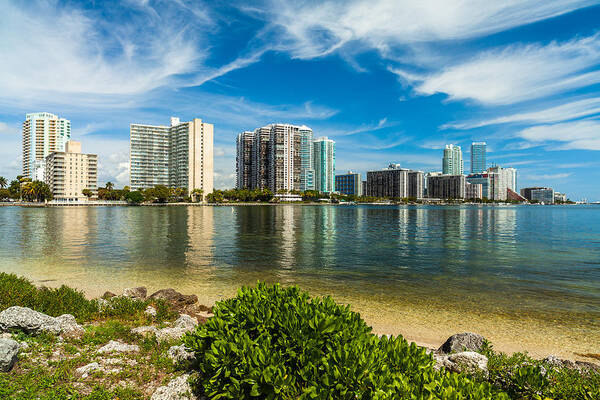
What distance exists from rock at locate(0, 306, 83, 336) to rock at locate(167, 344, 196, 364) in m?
3.77

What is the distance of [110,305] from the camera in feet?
48.6

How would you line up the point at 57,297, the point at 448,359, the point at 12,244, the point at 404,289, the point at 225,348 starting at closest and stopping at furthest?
the point at 225,348, the point at 448,359, the point at 57,297, the point at 404,289, the point at 12,244

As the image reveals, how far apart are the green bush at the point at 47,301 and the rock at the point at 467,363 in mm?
13180

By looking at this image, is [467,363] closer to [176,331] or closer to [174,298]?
[176,331]

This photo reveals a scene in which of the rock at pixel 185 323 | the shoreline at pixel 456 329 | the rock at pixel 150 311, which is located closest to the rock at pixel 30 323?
the rock at pixel 185 323

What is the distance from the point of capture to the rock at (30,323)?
32.6 feet

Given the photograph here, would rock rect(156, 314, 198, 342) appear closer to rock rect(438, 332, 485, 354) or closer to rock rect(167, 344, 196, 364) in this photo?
rock rect(167, 344, 196, 364)

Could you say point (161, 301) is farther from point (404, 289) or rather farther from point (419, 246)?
point (419, 246)

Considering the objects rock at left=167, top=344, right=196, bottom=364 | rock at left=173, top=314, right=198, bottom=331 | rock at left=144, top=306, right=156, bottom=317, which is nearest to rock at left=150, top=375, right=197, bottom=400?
rock at left=167, top=344, right=196, bottom=364

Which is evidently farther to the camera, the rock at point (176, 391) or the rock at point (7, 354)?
the rock at point (7, 354)

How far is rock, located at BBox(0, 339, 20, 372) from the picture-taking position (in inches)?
294

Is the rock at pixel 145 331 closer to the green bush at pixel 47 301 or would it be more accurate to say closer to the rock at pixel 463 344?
the green bush at pixel 47 301

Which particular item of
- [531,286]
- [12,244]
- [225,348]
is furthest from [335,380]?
[12,244]

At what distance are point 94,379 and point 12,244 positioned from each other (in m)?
50.7
